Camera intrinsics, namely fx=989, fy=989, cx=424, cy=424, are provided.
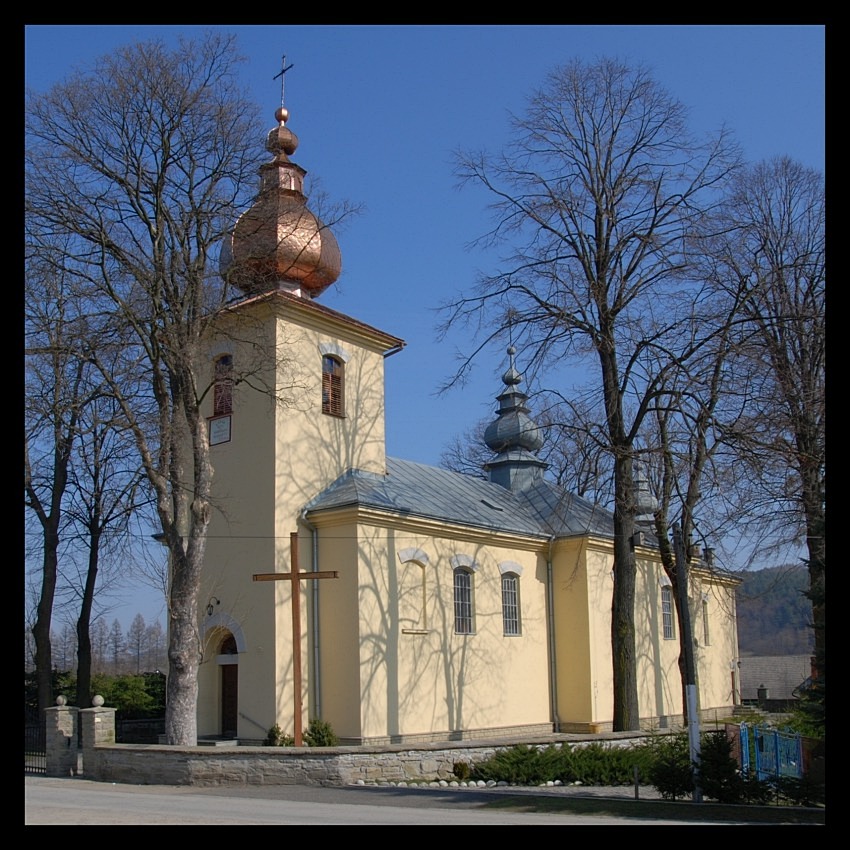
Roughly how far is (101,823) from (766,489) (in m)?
10.9

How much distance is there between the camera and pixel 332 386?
75.9 feet

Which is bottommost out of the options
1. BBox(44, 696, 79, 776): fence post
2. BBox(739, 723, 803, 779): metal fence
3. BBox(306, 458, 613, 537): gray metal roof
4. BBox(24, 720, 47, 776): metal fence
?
BBox(24, 720, 47, 776): metal fence

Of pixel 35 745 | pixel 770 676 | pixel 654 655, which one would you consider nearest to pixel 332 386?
pixel 35 745

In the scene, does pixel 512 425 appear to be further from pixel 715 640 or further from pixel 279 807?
pixel 279 807

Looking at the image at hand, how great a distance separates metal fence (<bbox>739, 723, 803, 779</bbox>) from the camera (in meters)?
13.1

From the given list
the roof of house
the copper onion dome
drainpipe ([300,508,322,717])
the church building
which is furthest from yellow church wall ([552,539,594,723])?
the roof of house

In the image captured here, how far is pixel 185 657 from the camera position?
17.7m

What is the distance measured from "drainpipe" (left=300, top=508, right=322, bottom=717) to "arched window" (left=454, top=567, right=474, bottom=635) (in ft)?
12.4

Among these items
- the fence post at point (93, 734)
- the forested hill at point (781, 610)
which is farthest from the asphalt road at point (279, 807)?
the forested hill at point (781, 610)

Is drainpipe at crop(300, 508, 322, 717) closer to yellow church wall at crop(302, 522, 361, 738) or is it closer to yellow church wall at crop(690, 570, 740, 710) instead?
yellow church wall at crop(302, 522, 361, 738)

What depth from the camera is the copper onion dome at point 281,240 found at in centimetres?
1995

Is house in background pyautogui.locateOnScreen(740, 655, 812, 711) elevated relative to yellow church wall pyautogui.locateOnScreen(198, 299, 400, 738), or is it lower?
lower

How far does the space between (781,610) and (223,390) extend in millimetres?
13204
